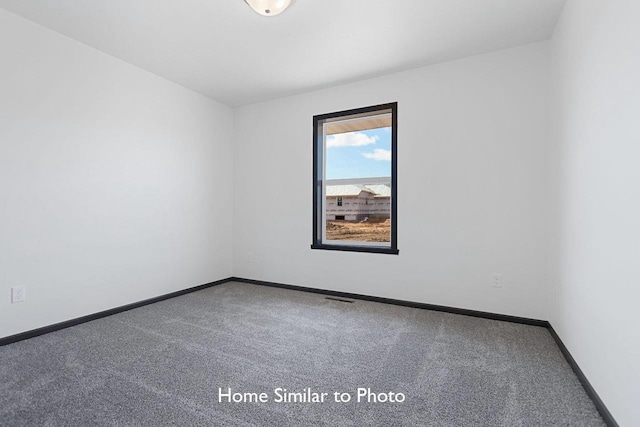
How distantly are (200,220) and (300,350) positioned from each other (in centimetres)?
241

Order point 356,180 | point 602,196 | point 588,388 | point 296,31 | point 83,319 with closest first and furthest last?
point 602,196 → point 588,388 → point 296,31 → point 83,319 → point 356,180

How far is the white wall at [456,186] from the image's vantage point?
8.84 ft

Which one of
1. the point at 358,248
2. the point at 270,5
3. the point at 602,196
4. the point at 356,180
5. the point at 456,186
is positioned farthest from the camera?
the point at 356,180

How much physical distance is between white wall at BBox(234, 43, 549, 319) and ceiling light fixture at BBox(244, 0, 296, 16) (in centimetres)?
159

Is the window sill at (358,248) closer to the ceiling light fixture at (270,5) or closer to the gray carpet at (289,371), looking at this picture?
the gray carpet at (289,371)

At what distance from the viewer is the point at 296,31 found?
2516 millimetres

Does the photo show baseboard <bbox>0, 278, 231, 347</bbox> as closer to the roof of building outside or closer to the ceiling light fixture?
the roof of building outside

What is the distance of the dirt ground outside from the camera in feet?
11.6

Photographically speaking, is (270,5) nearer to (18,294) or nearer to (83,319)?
(18,294)

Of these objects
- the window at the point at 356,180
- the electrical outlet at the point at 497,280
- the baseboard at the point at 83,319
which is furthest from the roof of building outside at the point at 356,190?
the baseboard at the point at 83,319

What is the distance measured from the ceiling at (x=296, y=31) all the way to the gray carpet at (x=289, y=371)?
247 centimetres

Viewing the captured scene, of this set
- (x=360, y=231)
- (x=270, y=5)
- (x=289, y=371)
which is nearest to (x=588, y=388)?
(x=289, y=371)

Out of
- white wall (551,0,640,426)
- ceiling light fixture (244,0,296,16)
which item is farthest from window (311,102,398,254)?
ceiling light fixture (244,0,296,16)

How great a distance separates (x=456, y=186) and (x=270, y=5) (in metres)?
2.23
